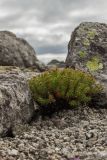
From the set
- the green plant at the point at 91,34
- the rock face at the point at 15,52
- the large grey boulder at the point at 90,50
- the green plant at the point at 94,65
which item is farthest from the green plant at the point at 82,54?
the rock face at the point at 15,52

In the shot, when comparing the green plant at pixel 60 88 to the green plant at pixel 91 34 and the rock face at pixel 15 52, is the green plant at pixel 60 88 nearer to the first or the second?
the green plant at pixel 91 34

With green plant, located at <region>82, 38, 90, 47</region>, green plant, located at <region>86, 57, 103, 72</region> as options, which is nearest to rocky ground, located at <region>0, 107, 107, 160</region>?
green plant, located at <region>86, 57, 103, 72</region>

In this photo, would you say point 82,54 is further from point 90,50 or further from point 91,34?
point 91,34

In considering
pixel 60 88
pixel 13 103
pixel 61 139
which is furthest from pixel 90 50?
pixel 61 139

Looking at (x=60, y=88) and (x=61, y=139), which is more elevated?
(x=60, y=88)

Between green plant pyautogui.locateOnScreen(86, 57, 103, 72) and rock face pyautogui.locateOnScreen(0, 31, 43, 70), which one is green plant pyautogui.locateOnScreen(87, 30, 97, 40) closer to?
green plant pyautogui.locateOnScreen(86, 57, 103, 72)

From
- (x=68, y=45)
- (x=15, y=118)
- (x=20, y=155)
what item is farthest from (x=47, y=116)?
(x=68, y=45)
